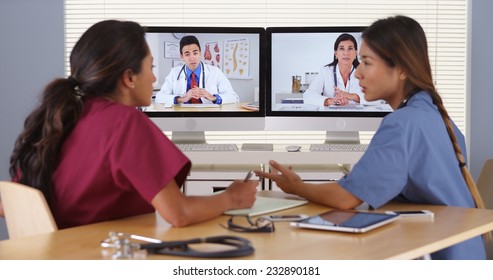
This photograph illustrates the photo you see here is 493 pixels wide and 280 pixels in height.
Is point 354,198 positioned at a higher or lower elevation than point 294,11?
lower

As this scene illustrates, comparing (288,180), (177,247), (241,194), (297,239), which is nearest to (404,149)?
(288,180)

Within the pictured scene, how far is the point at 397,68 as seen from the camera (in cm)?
218

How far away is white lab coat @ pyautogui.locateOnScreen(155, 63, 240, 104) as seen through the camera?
4027mm

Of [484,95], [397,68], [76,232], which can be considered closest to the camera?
[76,232]

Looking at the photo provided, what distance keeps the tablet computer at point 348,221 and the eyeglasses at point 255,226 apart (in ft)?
0.21

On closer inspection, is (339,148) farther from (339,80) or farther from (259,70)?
(259,70)

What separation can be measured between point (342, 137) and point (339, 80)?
1.13 ft

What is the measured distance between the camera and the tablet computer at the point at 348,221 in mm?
1587

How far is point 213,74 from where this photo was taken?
13.2 ft

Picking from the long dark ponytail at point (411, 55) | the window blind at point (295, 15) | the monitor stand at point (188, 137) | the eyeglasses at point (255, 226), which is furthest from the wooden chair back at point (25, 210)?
the window blind at point (295, 15)
